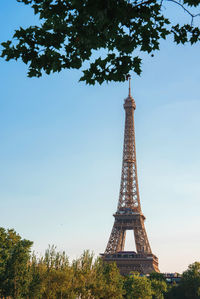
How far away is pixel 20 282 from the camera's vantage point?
139ft

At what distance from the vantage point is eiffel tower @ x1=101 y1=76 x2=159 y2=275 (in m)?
108

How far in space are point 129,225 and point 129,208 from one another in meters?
5.19

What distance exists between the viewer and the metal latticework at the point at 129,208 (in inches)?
4365

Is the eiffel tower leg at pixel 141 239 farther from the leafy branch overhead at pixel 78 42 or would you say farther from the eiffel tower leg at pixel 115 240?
the leafy branch overhead at pixel 78 42

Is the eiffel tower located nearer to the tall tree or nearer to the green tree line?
the green tree line

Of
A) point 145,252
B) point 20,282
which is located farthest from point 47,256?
point 145,252

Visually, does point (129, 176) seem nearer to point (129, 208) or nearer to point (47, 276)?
point (129, 208)

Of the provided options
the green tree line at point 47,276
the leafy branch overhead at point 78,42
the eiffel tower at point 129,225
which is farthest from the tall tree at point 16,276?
the eiffel tower at point 129,225

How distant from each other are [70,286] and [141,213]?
241ft

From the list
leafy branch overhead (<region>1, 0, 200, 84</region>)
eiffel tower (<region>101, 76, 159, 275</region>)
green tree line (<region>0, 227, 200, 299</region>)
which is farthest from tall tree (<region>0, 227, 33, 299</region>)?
eiffel tower (<region>101, 76, 159, 275</region>)

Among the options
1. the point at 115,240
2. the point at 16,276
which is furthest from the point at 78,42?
the point at 115,240

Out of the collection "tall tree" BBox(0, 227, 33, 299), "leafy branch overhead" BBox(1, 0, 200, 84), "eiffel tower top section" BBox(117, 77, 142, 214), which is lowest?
"tall tree" BBox(0, 227, 33, 299)

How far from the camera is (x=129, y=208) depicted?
11388cm

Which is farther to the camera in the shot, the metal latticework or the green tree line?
the metal latticework
